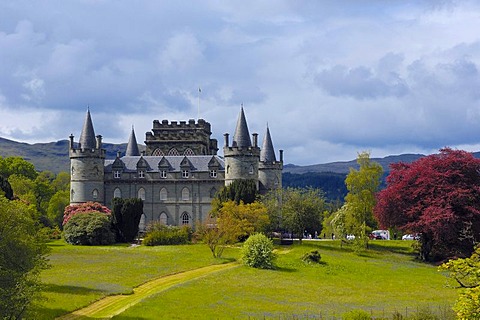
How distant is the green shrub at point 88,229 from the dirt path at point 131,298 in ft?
66.8

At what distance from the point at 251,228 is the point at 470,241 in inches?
816

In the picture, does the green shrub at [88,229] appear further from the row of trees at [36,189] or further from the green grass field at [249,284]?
the row of trees at [36,189]

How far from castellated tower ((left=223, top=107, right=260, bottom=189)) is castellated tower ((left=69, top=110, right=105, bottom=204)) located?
1631 centimetres

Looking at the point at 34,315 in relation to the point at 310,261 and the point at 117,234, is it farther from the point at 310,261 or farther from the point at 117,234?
the point at 117,234

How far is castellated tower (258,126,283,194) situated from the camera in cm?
8562

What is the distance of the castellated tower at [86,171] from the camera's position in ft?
277

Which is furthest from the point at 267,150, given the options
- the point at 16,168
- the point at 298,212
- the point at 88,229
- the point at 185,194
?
the point at 16,168

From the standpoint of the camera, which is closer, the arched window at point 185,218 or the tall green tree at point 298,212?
the tall green tree at point 298,212

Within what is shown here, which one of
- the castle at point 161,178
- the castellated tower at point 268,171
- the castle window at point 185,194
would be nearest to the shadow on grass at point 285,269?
the castle at point 161,178

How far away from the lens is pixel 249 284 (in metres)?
48.1

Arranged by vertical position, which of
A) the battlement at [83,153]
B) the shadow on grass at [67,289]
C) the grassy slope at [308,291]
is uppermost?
the battlement at [83,153]

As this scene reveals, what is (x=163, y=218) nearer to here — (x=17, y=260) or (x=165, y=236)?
(x=165, y=236)

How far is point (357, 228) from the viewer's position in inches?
2800

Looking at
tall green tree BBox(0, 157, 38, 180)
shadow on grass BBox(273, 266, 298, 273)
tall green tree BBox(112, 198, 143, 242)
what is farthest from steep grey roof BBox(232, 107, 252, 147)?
tall green tree BBox(0, 157, 38, 180)
